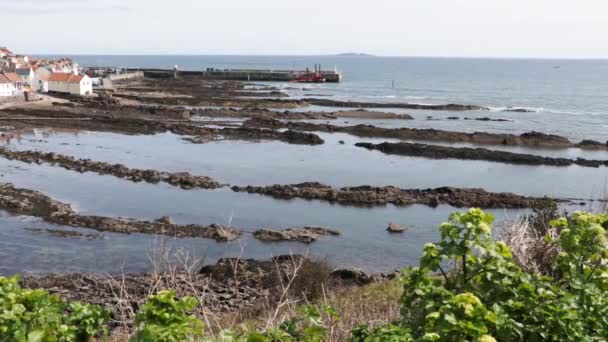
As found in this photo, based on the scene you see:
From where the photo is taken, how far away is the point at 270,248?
78.8 ft

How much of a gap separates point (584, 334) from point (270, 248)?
1922 centimetres

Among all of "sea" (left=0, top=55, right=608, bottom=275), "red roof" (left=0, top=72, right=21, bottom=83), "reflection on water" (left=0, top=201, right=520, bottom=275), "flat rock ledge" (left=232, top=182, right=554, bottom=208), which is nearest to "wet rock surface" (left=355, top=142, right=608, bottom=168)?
"sea" (left=0, top=55, right=608, bottom=275)

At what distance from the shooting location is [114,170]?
1430 inches

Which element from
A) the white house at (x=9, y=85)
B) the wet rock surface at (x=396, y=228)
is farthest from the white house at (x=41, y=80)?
the wet rock surface at (x=396, y=228)

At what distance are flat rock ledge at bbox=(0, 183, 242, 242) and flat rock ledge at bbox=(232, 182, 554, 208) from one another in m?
7.25

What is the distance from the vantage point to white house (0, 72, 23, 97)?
207 ft

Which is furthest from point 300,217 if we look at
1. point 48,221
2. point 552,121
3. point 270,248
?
point 552,121

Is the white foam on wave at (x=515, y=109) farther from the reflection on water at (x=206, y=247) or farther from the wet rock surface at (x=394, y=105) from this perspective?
the reflection on water at (x=206, y=247)

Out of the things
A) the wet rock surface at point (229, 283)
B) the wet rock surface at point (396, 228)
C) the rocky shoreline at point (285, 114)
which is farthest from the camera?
the rocky shoreline at point (285, 114)

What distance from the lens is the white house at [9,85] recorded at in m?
63.1

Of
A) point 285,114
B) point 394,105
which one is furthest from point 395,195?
point 394,105

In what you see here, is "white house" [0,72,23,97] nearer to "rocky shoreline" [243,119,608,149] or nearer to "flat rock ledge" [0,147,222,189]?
"rocky shoreline" [243,119,608,149]

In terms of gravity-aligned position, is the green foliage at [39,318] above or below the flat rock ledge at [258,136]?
above

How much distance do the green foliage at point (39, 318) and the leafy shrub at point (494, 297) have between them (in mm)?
2475
